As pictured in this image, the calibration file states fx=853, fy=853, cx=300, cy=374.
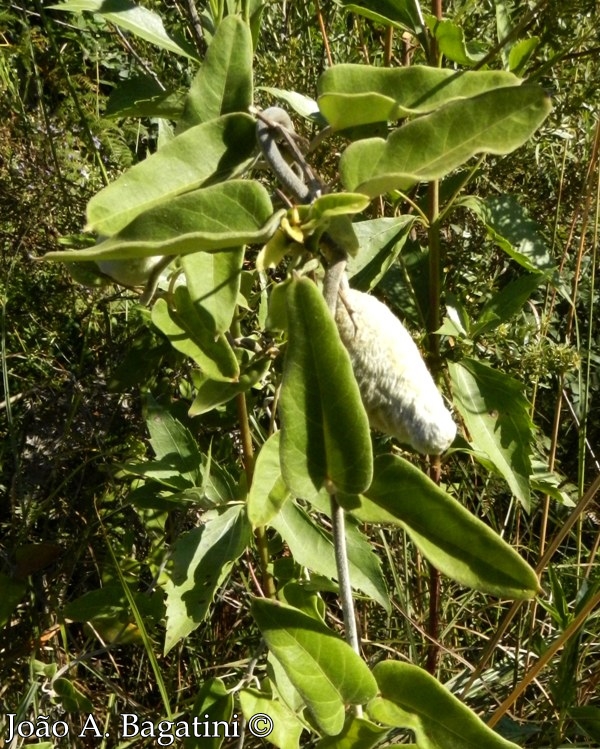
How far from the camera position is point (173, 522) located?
1.79 meters

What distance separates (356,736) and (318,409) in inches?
13.3

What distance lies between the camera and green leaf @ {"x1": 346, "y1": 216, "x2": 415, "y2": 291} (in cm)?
121

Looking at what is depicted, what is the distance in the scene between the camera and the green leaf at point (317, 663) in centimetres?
77

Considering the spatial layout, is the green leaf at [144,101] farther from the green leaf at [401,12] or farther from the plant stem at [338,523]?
the plant stem at [338,523]

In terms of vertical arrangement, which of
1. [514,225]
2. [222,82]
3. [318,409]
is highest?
[222,82]

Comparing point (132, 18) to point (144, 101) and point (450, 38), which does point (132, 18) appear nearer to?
point (144, 101)

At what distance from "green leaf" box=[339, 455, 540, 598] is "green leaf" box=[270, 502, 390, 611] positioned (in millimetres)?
459

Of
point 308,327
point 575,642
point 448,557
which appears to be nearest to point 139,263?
point 308,327

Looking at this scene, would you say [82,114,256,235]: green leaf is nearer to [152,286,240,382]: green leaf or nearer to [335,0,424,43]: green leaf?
[152,286,240,382]: green leaf

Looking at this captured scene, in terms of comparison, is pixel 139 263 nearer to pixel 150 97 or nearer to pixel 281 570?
pixel 150 97

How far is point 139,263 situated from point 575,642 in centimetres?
104

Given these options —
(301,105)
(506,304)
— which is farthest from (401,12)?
(506,304)

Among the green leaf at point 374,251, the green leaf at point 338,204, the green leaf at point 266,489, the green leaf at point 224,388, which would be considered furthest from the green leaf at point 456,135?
the green leaf at point 374,251

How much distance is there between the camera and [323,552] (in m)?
1.20
